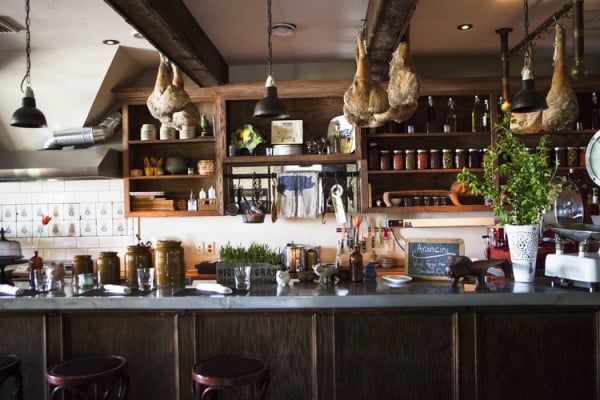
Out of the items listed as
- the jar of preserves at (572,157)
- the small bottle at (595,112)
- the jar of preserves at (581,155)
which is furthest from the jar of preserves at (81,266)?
the small bottle at (595,112)

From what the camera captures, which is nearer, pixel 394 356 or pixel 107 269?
pixel 394 356

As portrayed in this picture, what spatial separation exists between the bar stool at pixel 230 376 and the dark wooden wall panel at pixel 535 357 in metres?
1.10

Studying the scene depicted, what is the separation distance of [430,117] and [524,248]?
2.47m

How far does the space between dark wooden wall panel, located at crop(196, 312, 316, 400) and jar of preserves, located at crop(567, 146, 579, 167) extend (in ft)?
11.3

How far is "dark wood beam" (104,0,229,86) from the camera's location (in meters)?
2.79

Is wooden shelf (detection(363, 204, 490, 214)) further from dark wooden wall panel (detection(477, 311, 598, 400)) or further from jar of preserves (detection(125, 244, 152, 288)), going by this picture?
jar of preserves (detection(125, 244, 152, 288))

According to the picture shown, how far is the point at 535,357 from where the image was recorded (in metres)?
2.48

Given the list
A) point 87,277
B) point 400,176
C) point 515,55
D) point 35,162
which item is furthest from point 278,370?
point 515,55

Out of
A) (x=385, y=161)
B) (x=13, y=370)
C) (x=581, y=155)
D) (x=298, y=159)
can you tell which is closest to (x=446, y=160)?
(x=385, y=161)

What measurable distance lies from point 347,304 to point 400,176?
2789 mm

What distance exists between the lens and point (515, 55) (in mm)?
4793

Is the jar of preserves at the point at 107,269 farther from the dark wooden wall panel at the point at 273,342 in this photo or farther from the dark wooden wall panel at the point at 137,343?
the dark wooden wall panel at the point at 273,342

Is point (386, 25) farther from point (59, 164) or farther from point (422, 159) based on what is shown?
point (59, 164)

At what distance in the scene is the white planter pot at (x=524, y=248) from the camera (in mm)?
2557
